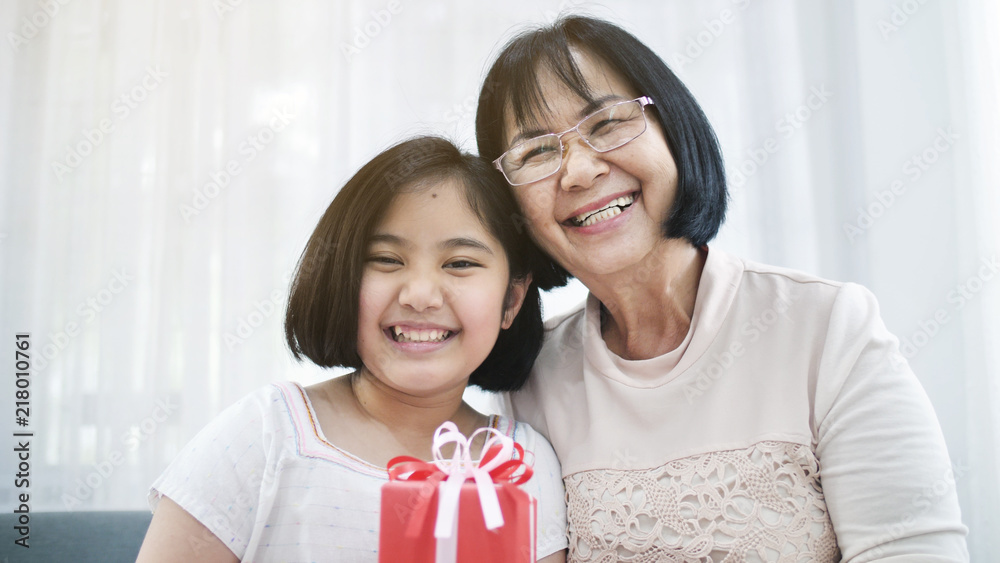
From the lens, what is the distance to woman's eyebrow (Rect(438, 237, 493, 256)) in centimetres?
107

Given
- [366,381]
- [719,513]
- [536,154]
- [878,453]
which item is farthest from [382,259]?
[878,453]

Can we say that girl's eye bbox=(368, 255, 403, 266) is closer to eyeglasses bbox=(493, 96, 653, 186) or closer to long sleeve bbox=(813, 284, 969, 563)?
eyeglasses bbox=(493, 96, 653, 186)

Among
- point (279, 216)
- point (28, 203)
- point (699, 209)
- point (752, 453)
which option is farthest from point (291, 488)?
point (28, 203)

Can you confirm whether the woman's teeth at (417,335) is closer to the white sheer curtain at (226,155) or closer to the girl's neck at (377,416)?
the girl's neck at (377,416)

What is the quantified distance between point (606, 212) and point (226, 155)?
1.60 meters

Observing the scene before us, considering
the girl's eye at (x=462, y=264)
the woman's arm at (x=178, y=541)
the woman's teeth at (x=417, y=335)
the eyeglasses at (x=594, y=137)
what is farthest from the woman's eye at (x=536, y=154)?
the woman's arm at (x=178, y=541)

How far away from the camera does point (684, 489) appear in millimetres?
1068

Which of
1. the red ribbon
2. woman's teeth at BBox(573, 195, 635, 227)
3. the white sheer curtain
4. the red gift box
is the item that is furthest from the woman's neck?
the white sheer curtain

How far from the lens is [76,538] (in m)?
1.73

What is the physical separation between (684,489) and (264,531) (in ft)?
2.04

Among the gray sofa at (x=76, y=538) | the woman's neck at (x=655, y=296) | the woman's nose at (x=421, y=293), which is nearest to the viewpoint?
the woman's nose at (x=421, y=293)

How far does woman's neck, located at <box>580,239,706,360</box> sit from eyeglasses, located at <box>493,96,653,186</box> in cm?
21

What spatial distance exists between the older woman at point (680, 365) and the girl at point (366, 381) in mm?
104

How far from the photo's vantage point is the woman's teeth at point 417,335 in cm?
105
